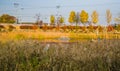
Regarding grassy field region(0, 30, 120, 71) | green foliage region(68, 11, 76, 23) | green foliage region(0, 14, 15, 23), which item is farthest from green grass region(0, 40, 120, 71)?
green foliage region(0, 14, 15, 23)

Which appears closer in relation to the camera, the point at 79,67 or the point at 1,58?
the point at 79,67

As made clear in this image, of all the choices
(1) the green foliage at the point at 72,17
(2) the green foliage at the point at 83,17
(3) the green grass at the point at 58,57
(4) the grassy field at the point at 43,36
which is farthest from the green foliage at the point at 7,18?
(3) the green grass at the point at 58,57

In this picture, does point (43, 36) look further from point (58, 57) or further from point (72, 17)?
point (72, 17)

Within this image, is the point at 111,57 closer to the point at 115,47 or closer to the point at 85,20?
the point at 115,47

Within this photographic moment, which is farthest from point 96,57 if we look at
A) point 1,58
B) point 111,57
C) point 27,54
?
point 1,58

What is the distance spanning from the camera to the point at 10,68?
6.12 metres

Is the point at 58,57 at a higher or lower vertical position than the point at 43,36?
higher

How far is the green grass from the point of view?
5910mm

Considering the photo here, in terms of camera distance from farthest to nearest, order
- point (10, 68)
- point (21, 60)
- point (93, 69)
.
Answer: point (21, 60)
point (10, 68)
point (93, 69)

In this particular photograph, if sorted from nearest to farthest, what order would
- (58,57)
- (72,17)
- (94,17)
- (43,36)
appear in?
(58,57) < (43,36) < (94,17) < (72,17)

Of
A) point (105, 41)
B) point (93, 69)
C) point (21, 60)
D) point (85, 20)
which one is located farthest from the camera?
point (85, 20)

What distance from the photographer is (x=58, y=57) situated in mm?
6281

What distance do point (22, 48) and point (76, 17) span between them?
79840 mm

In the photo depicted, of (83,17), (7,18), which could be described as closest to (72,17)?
(83,17)
